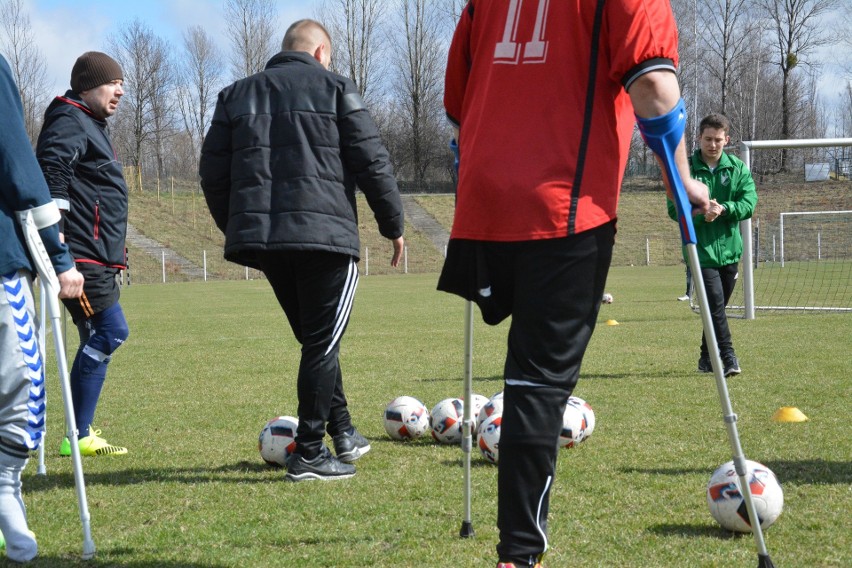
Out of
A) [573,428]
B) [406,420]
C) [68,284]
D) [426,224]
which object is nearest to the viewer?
[68,284]

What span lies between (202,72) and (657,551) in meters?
66.7

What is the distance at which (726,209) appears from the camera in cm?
816

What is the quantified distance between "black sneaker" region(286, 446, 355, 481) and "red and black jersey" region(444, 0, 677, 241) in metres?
2.25

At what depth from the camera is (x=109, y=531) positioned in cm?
402

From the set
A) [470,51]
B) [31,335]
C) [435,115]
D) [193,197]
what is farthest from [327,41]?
[435,115]

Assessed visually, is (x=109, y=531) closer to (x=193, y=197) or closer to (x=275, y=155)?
(x=275, y=155)

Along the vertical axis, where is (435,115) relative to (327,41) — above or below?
above

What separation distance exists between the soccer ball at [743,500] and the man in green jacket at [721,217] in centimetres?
459

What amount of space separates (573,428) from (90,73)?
3594 mm

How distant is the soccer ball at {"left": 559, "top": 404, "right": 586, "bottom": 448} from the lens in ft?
17.6

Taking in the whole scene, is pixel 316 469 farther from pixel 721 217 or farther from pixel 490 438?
pixel 721 217

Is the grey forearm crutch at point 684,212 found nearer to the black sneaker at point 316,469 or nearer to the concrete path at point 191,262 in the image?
the black sneaker at point 316,469

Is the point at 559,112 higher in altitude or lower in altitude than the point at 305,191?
higher

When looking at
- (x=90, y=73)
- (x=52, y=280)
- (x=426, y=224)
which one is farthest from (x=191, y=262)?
(x=52, y=280)
